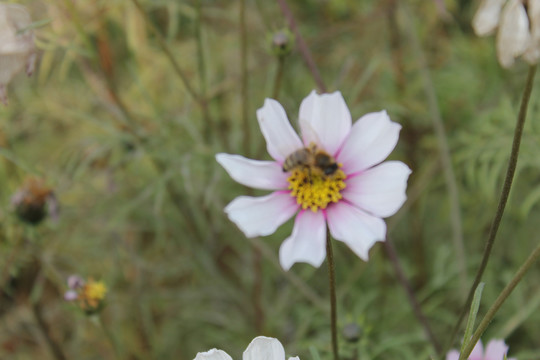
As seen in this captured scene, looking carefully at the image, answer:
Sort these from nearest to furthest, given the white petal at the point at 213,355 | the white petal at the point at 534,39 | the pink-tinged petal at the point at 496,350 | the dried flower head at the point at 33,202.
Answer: the white petal at the point at 534,39 → the white petal at the point at 213,355 → the pink-tinged petal at the point at 496,350 → the dried flower head at the point at 33,202

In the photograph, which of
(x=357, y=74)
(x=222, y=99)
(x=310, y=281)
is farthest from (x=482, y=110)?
(x=222, y=99)

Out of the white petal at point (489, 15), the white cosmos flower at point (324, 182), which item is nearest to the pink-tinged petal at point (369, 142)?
the white cosmos flower at point (324, 182)

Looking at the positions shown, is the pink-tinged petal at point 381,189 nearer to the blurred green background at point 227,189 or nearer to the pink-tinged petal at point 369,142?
the pink-tinged petal at point 369,142

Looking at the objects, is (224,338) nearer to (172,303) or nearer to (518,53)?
(172,303)

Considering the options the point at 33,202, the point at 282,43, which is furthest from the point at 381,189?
the point at 33,202

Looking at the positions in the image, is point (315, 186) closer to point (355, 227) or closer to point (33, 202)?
point (355, 227)
